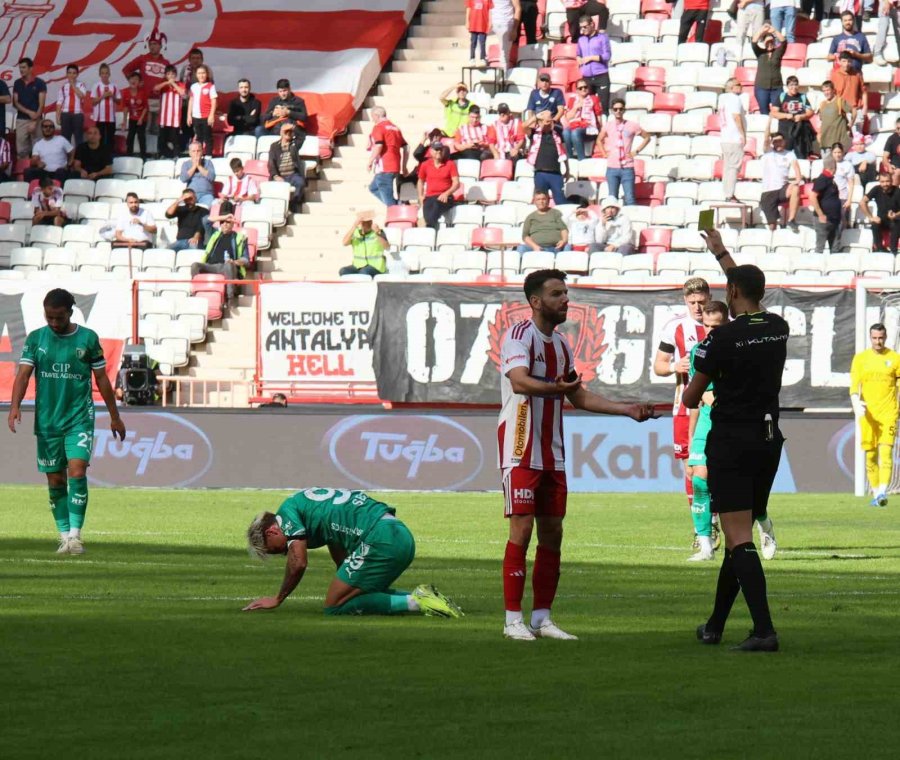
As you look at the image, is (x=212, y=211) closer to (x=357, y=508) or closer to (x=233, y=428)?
(x=233, y=428)

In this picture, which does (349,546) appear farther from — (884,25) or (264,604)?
(884,25)

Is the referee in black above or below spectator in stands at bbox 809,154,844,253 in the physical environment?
below

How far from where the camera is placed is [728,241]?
28219 mm

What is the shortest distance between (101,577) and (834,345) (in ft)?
48.2

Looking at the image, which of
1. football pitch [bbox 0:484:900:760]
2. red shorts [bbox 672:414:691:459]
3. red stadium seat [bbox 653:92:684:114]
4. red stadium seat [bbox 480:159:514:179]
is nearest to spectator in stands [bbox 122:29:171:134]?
red stadium seat [bbox 480:159:514:179]

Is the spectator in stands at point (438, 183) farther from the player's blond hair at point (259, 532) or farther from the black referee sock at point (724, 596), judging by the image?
the black referee sock at point (724, 596)

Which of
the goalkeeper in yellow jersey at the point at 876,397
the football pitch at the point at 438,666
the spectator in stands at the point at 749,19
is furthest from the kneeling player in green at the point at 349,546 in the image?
the spectator in stands at the point at 749,19

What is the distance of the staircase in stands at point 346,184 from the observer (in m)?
27.6

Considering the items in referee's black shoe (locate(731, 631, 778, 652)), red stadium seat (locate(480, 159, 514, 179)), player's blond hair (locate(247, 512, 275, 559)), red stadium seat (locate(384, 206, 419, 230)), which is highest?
red stadium seat (locate(480, 159, 514, 179))

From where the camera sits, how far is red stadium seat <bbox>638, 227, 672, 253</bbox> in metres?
28.8

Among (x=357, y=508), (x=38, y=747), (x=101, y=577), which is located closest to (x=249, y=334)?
(x=101, y=577)

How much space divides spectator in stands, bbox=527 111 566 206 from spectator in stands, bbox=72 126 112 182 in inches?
340

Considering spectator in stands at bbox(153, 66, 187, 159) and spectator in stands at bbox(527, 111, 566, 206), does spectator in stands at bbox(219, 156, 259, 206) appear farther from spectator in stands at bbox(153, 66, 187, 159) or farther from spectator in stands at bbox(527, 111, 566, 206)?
spectator in stands at bbox(527, 111, 566, 206)

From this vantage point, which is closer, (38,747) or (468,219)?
(38,747)
